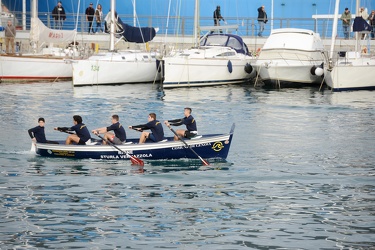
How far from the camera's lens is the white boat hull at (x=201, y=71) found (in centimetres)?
4919

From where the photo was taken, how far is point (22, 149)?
101 ft

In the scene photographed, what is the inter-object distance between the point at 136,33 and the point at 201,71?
5038 mm

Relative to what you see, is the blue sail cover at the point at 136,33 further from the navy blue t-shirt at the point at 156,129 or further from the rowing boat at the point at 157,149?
the rowing boat at the point at 157,149

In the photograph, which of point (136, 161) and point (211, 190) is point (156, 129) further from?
point (211, 190)

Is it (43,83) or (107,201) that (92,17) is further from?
(107,201)

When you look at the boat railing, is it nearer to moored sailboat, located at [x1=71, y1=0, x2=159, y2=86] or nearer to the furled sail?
the furled sail

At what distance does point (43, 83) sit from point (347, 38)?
1760cm

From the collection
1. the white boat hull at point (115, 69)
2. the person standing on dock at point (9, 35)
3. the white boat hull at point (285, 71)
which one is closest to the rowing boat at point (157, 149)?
the white boat hull at point (115, 69)

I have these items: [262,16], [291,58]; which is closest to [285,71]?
[291,58]

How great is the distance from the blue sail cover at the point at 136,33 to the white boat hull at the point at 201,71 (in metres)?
4.56

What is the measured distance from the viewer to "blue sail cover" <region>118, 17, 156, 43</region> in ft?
173

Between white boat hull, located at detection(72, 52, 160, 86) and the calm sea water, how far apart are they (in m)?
9.45

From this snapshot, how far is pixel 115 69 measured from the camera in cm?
5075

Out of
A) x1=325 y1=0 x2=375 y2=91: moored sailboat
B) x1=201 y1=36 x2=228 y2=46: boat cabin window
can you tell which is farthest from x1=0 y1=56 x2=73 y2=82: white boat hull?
x1=325 y1=0 x2=375 y2=91: moored sailboat
